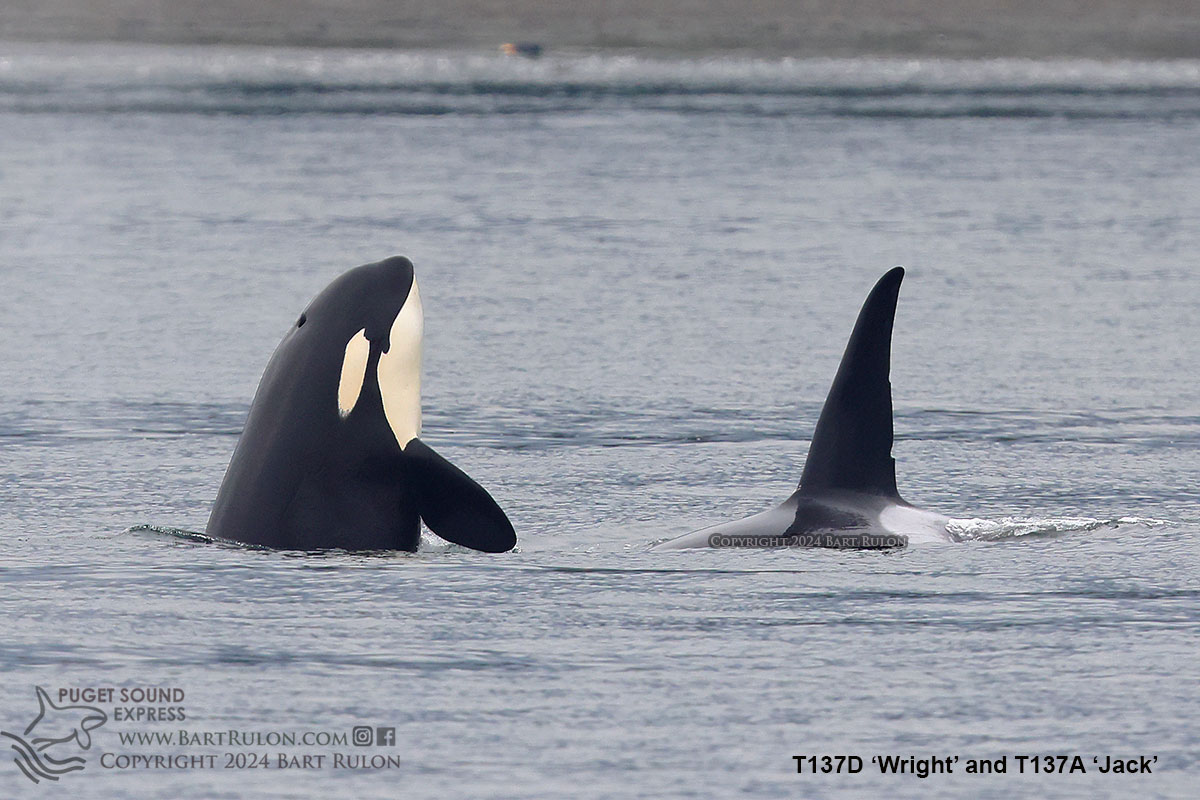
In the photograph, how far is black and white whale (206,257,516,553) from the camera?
25.2 feet

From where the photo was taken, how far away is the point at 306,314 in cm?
809

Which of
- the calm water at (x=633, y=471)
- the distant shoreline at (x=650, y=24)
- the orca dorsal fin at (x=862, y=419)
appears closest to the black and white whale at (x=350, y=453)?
the calm water at (x=633, y=471)

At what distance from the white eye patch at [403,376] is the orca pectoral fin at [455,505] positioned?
138 mm

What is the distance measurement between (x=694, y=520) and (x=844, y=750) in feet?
10.6

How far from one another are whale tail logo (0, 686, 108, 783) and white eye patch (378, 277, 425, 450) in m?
1.89

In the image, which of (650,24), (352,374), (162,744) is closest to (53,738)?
(162,744)

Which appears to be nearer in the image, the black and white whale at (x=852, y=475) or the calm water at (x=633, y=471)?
the calm water at (x=633, y=471)

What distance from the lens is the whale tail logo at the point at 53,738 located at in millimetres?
5789

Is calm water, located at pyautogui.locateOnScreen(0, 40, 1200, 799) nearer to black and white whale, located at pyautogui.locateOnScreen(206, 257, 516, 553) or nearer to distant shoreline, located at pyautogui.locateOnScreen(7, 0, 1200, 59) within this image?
black and white whale, located at pyautogui.locateOnScreen(206, 257, 516, 553)

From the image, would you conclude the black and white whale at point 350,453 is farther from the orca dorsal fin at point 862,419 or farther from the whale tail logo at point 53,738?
the whale tail logo at point 53,738

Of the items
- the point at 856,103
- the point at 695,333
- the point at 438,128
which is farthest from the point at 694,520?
the point at 856,103

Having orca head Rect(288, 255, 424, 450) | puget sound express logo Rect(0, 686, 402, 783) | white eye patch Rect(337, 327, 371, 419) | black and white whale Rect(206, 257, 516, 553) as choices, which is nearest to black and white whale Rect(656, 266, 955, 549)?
black and white whale Rect(206, 257, 516, 553)

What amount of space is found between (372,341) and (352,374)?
0.52 ft

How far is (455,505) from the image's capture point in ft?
25.1
